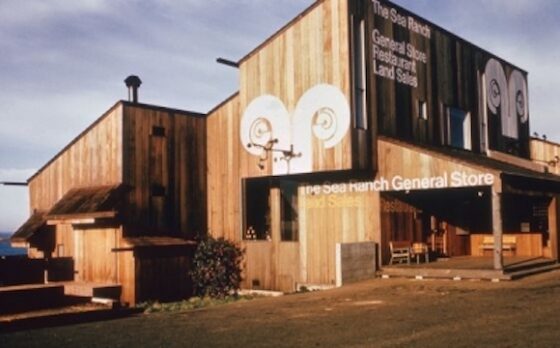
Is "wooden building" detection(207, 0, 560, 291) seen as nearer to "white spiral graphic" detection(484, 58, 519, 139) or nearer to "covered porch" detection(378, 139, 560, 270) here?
"covered porch" detection(378, 139, 560, 270)

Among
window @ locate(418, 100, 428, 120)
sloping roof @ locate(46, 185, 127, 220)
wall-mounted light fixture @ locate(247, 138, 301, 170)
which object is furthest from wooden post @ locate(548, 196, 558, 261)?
sloping roof @ locate(46, 185, 127, 220)

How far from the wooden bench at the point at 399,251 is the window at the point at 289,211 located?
11.1 feet

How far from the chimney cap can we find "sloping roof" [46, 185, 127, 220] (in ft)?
15.7

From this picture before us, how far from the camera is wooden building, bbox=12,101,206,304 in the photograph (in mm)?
19312

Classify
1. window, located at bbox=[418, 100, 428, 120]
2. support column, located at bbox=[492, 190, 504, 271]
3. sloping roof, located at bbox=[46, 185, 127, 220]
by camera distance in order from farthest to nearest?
window, located at bbox=[418, 100, 428, 120] → sloping roof, located at bbox=[46, 185, 127, 220] → support column, located at bbox=[492, 190, 504, 271]

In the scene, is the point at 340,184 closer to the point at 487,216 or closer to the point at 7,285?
the point at 487,216

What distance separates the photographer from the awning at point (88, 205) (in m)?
18.7

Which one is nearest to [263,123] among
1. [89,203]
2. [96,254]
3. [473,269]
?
[89,203]

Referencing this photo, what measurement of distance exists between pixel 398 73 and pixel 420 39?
2221 millimetres

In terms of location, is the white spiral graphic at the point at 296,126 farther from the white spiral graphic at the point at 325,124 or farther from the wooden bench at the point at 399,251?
the wooden bench at the point at 399,251

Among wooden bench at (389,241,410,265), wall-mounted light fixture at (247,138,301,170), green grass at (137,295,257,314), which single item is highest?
wall-mounted light fixture at (247,138,301,170)

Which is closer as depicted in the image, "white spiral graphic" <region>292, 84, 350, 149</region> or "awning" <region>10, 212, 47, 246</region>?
"white spiral graphic" <region>292, 84, 350, 149</region>

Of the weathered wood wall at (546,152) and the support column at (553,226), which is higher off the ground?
the weathered wood wall at (546,152)

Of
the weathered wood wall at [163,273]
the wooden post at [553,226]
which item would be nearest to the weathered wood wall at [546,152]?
the wooden post at [553,226]
